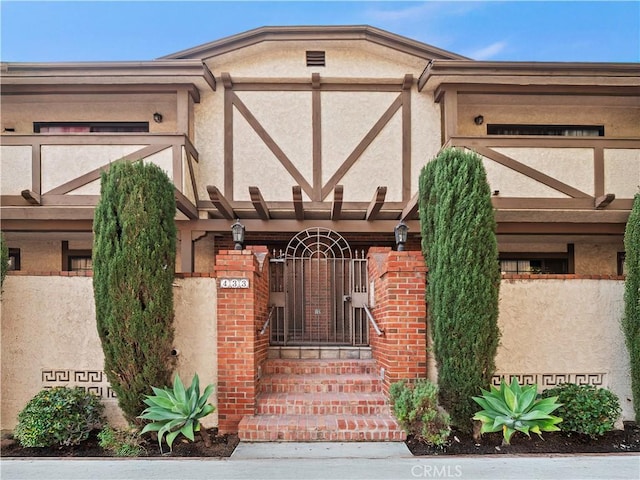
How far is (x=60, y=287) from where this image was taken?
4.91 m

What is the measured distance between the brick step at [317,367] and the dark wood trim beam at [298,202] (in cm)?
250

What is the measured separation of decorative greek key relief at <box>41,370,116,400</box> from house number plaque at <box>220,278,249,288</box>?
→ 1.80 meters

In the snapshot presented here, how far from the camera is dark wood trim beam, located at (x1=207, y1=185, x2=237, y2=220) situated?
233 inches

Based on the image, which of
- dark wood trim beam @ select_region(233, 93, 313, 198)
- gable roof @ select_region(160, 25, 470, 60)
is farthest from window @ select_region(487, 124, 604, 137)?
dark wood trim beam @ select_region(233, 93, 313, 198)

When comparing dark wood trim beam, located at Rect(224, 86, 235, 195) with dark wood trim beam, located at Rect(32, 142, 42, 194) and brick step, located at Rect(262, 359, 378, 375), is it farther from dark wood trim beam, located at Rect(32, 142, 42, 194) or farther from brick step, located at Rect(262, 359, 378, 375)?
brick step, located at Rect(262, 359, 378, 375)

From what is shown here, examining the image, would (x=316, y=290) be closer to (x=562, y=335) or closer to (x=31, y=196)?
(x=562, y=335)

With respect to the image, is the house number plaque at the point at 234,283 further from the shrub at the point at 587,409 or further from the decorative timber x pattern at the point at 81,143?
the shrub at the point at 587,409

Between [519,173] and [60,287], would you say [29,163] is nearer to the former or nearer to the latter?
[60,287]

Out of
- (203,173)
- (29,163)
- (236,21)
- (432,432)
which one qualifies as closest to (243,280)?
(432,432)

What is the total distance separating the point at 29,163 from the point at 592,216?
9.68m

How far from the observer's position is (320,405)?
4906mm

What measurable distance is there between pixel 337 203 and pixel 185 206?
256cm

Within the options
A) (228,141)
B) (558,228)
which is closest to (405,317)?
(558,228)

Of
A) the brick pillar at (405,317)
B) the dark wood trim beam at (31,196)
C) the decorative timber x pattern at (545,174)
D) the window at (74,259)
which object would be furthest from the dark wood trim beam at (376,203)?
the window at (74,259)
